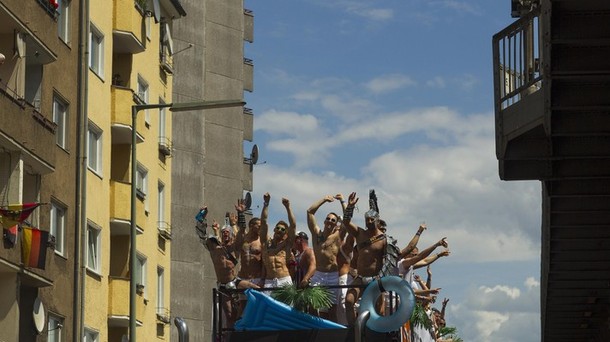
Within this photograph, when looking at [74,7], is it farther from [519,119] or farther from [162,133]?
[519,119]

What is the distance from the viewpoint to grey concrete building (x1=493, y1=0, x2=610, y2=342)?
17703 millimetres

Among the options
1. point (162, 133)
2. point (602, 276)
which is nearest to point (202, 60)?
point (162, 133)

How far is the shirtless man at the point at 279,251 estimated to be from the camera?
86.3 feet

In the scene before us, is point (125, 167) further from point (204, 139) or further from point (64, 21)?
point (204, 139)

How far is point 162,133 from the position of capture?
46844 mm

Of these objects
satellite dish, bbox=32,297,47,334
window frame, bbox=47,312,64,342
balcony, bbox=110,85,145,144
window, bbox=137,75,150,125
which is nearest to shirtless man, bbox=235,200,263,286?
satellite dish, bbox=32,297,47,334

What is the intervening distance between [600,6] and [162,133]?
30.5 metres

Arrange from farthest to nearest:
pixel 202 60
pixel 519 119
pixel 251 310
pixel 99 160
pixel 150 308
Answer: pixel 202 60 → pixel 150 308 → pixel 99 160 → pixel 251 310 → pixel 519 119

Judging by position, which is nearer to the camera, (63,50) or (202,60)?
(63,50)

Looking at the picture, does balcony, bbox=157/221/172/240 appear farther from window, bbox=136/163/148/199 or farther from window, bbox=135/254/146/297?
window, bbox=135/254/146/297

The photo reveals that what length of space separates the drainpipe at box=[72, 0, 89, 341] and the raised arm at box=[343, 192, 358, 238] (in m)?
11.7

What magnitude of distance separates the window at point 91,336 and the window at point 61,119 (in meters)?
4.64

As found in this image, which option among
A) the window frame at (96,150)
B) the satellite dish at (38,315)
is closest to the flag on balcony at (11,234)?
the satellite dish at (38,315)

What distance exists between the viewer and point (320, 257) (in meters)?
25.6
